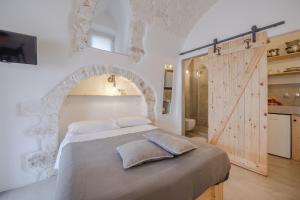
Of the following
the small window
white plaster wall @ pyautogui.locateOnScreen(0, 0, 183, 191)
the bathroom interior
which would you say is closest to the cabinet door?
the bathroom interior

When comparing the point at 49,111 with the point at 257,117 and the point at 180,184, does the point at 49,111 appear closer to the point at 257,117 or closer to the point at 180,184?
the point at 180,184

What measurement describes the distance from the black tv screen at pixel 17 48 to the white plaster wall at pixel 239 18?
292cm

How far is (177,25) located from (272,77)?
8.26 ft

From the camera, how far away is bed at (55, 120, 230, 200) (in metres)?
0.95

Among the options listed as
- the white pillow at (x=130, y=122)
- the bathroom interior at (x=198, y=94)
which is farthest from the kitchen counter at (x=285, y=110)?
the white pillow at (x=130, y=122)

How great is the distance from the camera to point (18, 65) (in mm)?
1876

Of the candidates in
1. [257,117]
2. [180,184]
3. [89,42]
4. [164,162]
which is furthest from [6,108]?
[257,117]

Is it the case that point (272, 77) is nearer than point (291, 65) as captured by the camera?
No

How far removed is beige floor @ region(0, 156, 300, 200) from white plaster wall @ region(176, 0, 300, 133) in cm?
213

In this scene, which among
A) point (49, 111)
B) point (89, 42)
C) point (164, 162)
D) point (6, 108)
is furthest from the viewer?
point (89, 42)

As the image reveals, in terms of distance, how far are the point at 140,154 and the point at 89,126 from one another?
1.31 meters

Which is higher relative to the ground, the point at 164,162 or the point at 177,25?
the point at 177,25

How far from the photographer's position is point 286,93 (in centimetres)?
322

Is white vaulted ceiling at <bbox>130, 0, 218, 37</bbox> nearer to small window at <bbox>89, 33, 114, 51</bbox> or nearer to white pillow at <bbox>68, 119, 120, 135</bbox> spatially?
small window at <bbox>89, 33, 114, 51</bbox>
